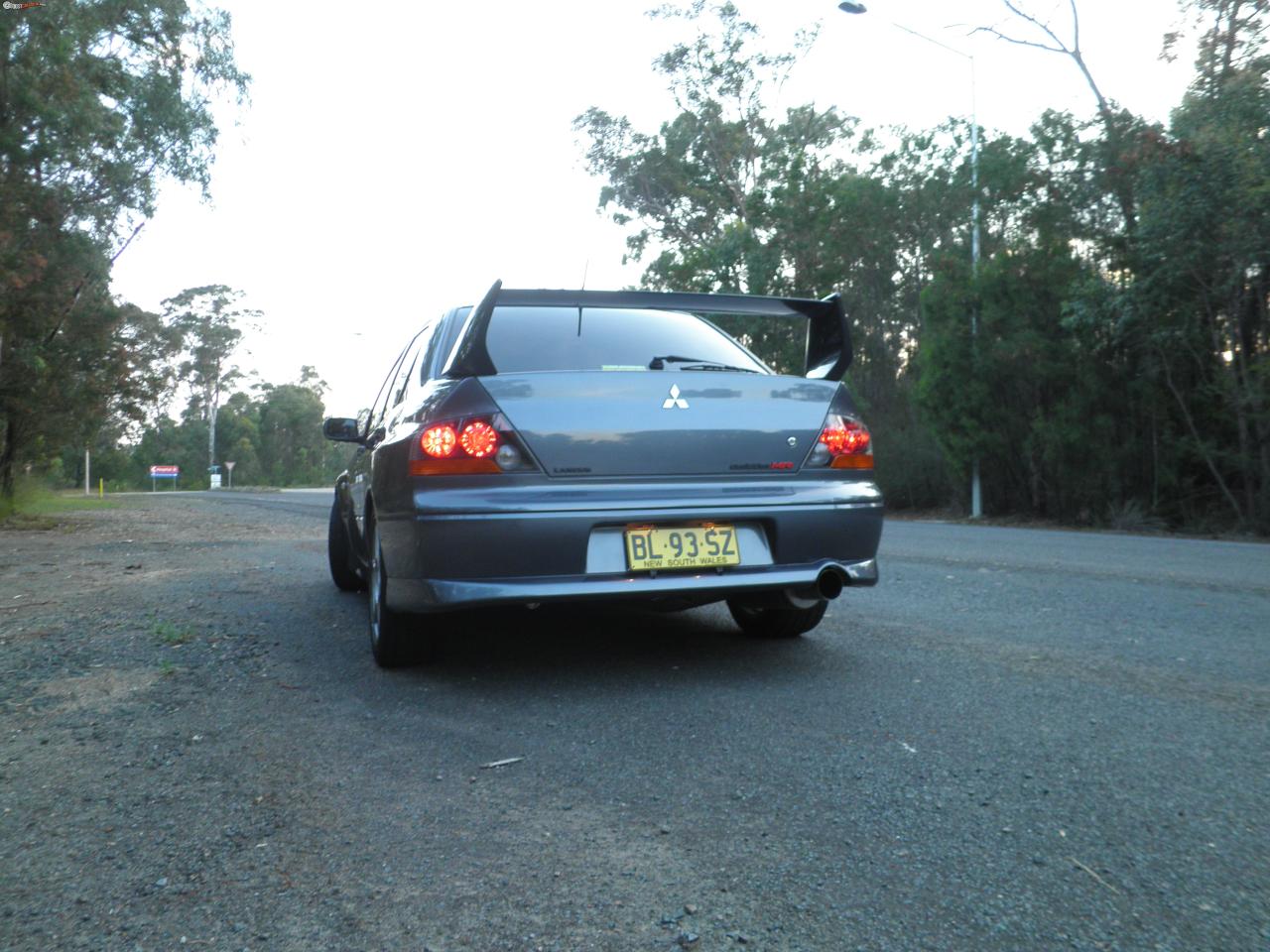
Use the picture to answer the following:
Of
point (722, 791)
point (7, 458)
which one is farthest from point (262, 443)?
point (722, 791)

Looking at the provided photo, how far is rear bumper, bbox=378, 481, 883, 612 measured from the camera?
161 inches

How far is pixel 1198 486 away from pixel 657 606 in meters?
13.4

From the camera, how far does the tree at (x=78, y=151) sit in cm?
1720

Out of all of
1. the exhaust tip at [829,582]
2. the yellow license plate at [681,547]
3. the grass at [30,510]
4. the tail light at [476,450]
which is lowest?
the grass at [30,510]

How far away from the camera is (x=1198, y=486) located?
1560 cm

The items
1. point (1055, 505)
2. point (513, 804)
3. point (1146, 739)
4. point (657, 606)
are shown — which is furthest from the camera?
point (1055, 505)

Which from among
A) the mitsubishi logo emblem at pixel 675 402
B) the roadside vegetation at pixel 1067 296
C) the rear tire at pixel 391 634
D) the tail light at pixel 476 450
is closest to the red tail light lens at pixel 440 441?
the tail light at pixel 476 450

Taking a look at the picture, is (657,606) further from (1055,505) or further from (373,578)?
(1055,505)

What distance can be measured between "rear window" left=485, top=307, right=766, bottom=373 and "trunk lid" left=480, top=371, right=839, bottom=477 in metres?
0.25

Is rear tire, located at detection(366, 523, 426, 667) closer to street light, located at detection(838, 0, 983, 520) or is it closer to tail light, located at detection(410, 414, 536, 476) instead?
tail light, located at detection(410, 414, 536, 476)

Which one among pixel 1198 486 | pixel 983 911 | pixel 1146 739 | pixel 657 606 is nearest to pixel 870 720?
pixel 1146 739

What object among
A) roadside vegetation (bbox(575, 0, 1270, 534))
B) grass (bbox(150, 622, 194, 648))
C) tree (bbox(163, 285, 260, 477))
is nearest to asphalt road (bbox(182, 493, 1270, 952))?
grass (bbox(150, 622, 194, 648))

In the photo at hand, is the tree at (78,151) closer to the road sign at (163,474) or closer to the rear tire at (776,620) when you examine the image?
the rear tire at (776,620)

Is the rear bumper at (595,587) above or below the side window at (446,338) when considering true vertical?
below
